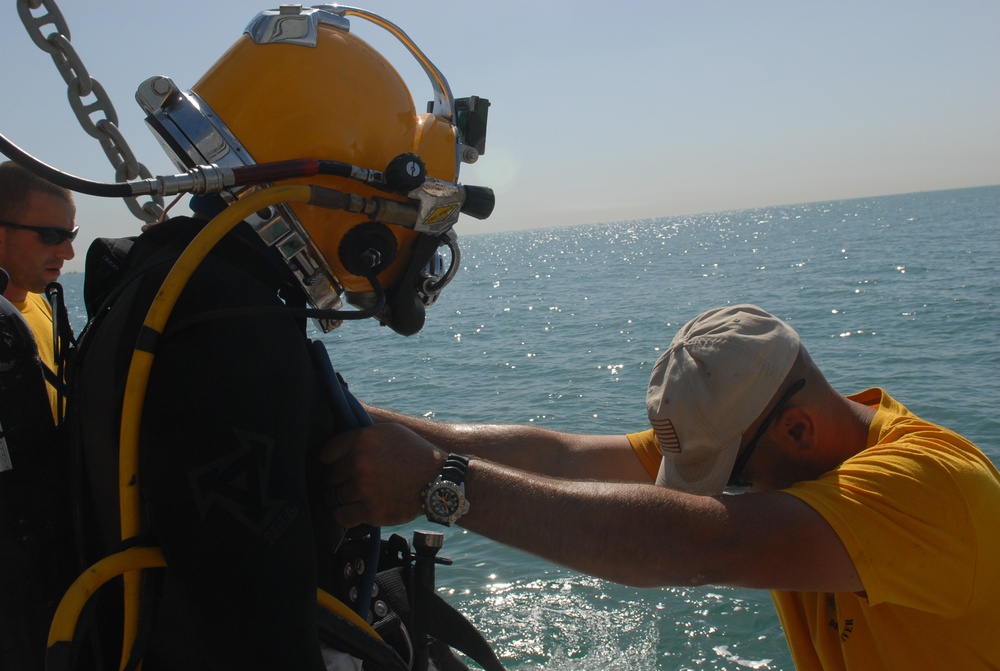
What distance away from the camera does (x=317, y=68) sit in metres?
1.91

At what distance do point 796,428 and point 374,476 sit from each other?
1.30m

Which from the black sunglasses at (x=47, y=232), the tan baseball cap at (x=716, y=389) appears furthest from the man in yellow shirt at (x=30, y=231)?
the tan baseball cap at (x=716, y=389)

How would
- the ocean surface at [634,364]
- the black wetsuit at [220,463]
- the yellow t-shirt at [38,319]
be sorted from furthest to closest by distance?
the ocean surface at [634,364]
the yellow t-shirt at [38,319]
the black wetsuit at [220,463]

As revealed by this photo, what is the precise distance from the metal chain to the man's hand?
3.10 ft

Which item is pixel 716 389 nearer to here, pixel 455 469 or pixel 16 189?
pixel 455 469

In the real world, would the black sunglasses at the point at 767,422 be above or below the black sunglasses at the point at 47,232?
below

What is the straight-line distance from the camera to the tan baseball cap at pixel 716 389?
2344 millimetres

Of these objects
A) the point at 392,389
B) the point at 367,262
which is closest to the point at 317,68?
the point at 367,262

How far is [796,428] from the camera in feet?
7.97

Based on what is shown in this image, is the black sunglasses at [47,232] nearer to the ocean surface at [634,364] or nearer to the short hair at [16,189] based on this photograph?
the short hair at [16,189]

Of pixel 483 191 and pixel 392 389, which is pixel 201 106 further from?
pixel 392 389

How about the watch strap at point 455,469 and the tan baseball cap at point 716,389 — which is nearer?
the watch strap at point 455,469

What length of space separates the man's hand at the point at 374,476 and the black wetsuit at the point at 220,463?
9.1 inches

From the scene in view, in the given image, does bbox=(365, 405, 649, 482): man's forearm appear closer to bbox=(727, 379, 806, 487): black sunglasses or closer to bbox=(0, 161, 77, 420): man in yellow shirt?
bbox=(727, 379, 806, 487): black sunglasses
